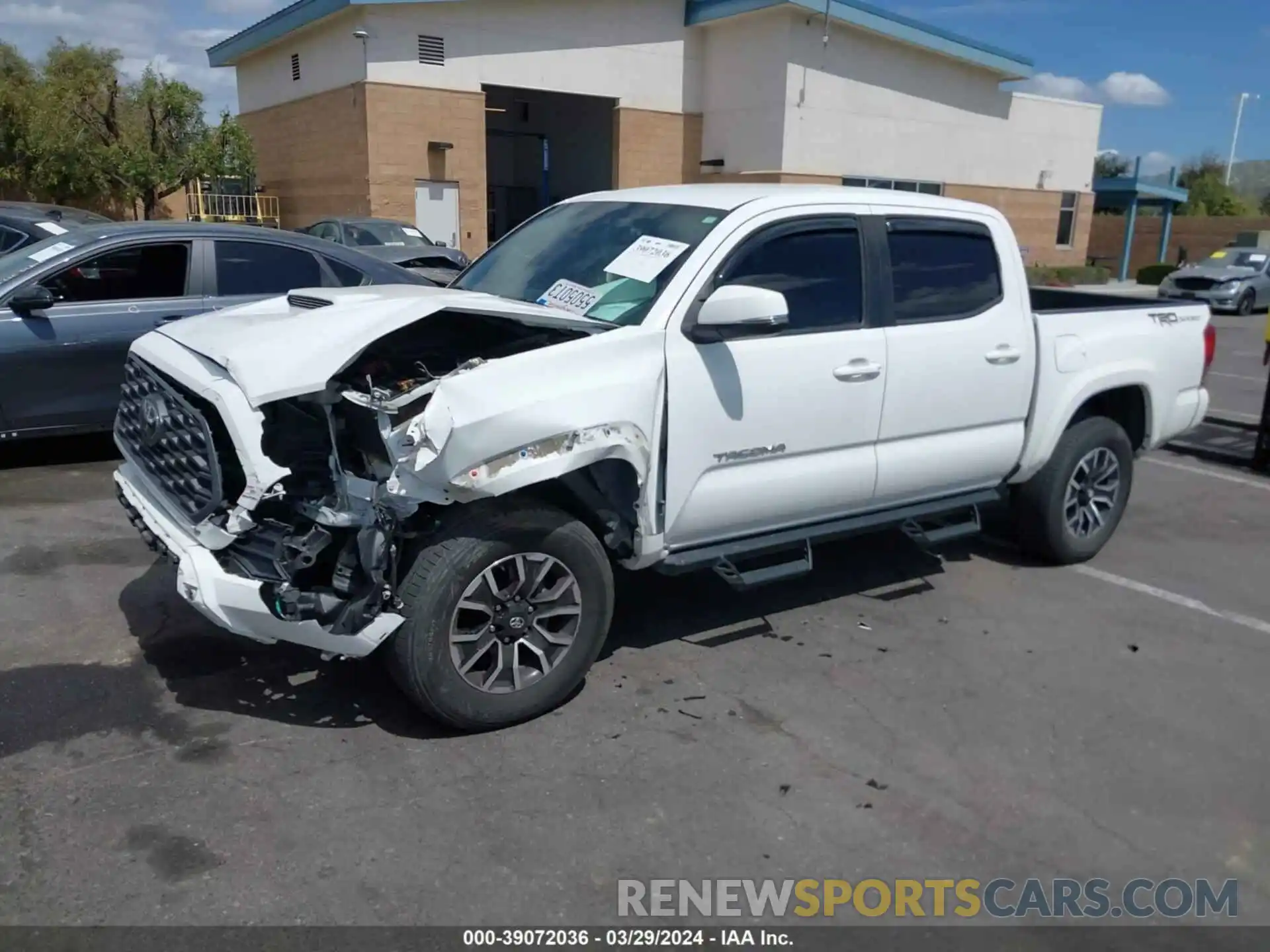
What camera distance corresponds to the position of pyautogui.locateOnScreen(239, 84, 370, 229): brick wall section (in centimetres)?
2281

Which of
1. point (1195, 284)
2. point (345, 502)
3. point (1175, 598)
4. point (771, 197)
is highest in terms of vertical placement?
point (771, 197)

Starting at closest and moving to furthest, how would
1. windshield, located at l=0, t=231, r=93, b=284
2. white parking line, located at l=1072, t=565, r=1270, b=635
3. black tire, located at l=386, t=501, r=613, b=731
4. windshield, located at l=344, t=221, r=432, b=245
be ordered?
black tire, located at l=386, t=501, r=613, b=731 < white parking line, located at l=1072, t=565, r=1270, b=635 < windshield, located at l=0, t=231, r=93, b=284 < windshield, located at l=344, t=221, r=432, b=245

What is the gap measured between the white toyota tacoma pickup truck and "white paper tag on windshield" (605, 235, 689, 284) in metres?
0.02

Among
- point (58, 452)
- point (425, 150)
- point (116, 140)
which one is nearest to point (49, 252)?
point (58, 452)

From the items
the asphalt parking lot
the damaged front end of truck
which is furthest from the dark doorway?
the damaged front end of truck

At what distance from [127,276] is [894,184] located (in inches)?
994

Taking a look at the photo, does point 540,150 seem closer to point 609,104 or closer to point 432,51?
point 609,104

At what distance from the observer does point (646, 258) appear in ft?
14.5

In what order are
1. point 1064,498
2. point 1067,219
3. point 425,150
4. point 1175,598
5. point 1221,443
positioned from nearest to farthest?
point 1175,598 < point 1064,498 < point 1221,443 < point 425,150 < point 1067,219

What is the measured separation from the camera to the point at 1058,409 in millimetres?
5539

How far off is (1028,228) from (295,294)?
3230 centimetres

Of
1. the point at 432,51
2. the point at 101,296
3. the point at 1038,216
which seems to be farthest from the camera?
the point at 1038,216

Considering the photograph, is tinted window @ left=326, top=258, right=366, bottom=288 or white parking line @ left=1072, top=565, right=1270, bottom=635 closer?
white parking line @ left=1072, top=565, right=1270, bottom=635

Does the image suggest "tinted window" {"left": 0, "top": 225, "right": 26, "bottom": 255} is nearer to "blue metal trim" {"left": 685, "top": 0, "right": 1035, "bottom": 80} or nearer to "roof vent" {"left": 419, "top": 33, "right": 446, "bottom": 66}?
"roof vent" {"left": 419, "top": 33, "right": 446, "bottom": 66}
